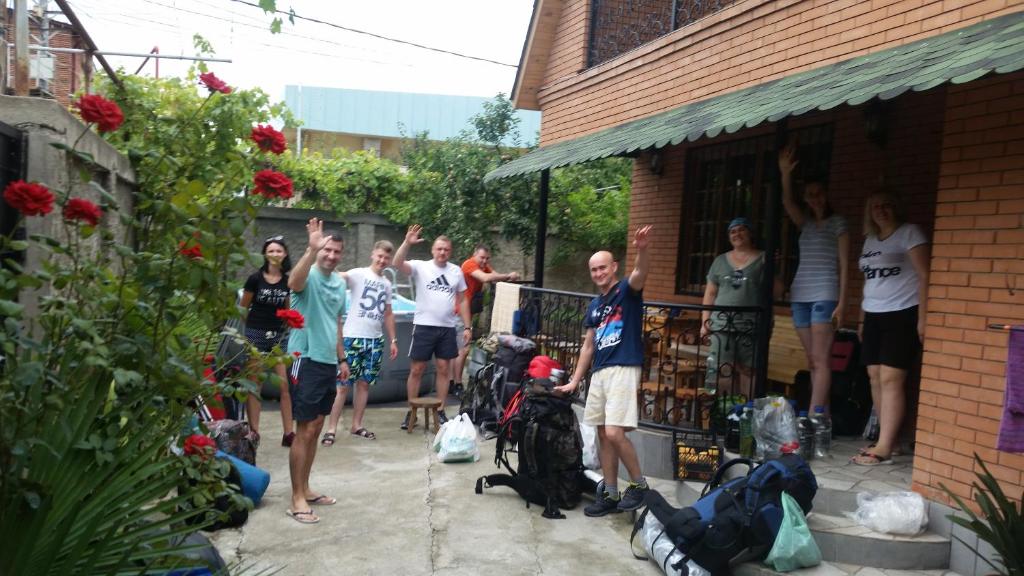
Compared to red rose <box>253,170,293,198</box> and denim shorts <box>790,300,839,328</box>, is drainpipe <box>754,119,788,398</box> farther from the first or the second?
red rose <box>253,170,293,198</box>

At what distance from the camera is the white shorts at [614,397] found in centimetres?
585

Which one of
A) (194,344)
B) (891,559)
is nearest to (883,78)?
(891,559)

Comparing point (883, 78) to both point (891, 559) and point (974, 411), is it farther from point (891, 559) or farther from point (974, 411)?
point (891, 559)

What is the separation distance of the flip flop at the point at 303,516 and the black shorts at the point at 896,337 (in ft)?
12.9

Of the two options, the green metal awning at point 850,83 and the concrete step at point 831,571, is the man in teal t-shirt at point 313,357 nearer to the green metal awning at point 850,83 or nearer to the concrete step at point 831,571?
the green metal awning at point 850,83

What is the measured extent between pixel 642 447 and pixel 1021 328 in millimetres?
3182

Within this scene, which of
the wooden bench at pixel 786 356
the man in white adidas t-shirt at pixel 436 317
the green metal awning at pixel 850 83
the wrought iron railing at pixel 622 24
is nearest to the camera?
the green metal awning at pixel 850 83

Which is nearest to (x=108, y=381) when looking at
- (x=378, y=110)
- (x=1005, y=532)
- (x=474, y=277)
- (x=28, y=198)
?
(x=28, y=198)

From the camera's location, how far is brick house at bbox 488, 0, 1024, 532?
463 cm

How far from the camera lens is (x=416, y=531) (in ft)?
18.4

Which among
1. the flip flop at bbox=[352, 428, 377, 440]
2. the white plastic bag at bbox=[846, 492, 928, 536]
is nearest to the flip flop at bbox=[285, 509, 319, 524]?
the flip flop at bbox=[352, 428, 377, 440]

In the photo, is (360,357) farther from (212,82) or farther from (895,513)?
(895,513)

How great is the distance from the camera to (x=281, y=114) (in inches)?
287

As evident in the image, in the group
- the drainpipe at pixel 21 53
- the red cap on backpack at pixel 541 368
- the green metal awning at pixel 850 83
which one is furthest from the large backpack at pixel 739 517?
the drainpipe at pixel 21 53
